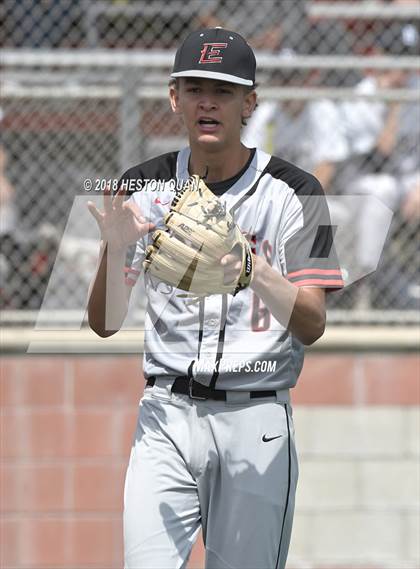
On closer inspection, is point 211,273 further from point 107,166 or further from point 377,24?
point 377,24

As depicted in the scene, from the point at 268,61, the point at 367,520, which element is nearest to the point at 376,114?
the point at 268,61

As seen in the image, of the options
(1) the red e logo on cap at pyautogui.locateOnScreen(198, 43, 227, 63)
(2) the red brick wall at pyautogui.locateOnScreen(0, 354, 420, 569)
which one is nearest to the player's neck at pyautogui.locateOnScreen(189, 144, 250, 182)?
(1) the red e logo on cap at pyautogui.locateOnScreen(198, 43, 227, 63)

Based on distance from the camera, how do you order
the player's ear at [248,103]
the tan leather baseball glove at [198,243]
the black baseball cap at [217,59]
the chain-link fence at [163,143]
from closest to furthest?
1. the tan leather baseball glove at [198,243]
2. the black baseball cap at [217,59]
3. the player's ear at [248,103]
4. the chain-link fence at [163,143]

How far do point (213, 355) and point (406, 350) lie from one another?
2.37 metres

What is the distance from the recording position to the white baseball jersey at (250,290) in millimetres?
2861

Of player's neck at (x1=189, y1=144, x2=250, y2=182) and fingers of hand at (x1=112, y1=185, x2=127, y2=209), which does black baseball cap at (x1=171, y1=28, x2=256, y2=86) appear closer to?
player's neck at (x1=189, y1=144, x2=250, y2=182)

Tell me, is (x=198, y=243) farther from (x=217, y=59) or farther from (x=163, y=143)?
(x=163, y=143)

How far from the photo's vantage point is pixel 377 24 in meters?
5.52

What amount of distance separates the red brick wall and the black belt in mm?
2191

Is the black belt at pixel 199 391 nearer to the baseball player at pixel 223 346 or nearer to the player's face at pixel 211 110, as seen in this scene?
the baseball player at pixel 223 346

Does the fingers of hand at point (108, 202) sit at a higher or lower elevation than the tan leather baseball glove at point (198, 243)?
higher

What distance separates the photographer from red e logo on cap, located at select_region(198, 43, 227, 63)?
280 cm

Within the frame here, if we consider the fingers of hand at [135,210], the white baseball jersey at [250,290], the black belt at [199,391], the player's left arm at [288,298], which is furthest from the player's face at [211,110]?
the black belt at [199,391]

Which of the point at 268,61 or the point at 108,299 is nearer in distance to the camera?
the point at 108,299
